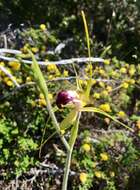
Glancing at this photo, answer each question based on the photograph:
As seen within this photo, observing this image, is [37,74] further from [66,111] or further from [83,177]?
[66,111]

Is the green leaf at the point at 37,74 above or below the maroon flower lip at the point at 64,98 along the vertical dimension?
above

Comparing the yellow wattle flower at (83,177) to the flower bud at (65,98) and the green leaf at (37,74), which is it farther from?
the green leaf at (37,74)

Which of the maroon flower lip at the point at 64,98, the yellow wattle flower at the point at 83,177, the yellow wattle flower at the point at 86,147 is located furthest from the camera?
the yellow wattle flower at the point at 86,147

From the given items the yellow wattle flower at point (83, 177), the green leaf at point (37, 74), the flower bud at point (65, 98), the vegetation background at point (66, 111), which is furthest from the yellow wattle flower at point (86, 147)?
the green leaf at point (37, 74)

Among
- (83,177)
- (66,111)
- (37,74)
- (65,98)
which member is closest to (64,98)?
(65,98)

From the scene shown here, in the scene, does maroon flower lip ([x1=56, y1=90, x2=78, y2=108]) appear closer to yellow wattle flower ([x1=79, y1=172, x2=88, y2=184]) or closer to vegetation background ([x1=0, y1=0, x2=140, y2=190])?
vegetation background ([x1=0, y1=0, x2=140, y2=190])

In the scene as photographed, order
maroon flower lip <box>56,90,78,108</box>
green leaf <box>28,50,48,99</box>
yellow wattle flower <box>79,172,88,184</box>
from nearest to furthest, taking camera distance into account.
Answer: green leaf <box>28,50,48,99</box> → maroon flower lip <box>56,90,78,108</box> → yellow wattle flower <box>79,172,88,184</box>

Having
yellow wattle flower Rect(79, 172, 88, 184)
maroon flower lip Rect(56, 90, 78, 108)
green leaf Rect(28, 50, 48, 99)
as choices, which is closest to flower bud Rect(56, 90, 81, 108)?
maroon flower lip Rect(56, 90, 78, 108)

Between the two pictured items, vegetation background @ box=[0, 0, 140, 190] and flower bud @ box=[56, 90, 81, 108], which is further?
vegetation background @ box=[0, 0, 140, 190]

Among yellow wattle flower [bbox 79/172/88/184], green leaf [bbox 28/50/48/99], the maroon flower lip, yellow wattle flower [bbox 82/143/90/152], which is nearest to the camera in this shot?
green leaf [bbox 28/50/48/99]
